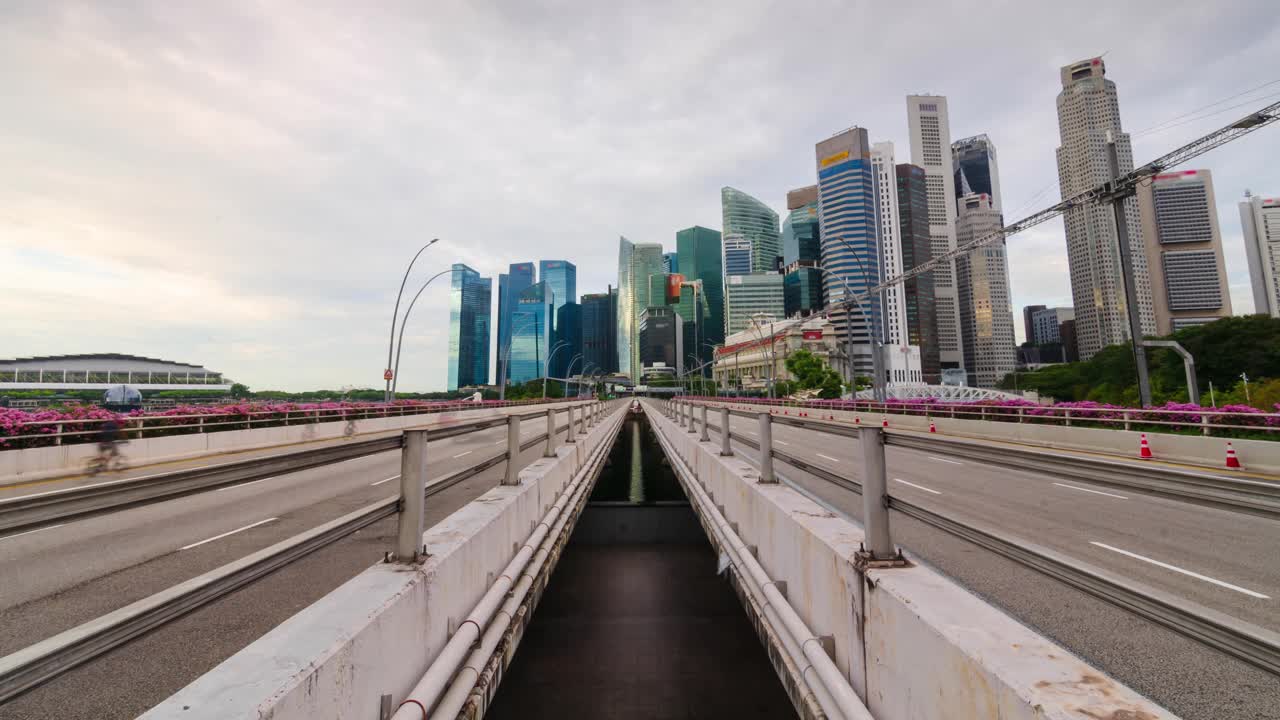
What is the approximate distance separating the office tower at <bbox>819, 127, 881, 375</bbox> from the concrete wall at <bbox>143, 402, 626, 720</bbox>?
17318 cm

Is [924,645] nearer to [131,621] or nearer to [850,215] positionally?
[131,621]

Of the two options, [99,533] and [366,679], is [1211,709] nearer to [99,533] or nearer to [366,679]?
[366,679]

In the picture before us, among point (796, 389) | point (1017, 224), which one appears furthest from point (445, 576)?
point (796, 389)

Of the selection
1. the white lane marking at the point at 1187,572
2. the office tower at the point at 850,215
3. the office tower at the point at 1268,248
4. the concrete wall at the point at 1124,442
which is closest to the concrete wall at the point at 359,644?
the white lane marking at the point at 1187,572

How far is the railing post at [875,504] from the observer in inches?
120

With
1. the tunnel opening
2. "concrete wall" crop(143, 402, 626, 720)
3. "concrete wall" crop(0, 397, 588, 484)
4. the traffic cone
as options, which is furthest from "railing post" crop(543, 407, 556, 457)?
the traffic cone

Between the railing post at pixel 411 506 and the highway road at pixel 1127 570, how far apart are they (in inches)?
109

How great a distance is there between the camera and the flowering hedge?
13375mm

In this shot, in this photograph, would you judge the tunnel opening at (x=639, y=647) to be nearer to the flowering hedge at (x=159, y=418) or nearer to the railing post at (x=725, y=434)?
the railing post at (x=725, y=434)

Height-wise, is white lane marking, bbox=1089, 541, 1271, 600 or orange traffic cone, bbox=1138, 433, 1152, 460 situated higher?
orange traffic cone, bbox=1138, 433, 1152, 460

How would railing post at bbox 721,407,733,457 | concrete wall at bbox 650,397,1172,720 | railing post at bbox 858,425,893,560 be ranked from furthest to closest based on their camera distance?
railing post at bbox 721,407,733,457 → railing post at bbox 858,425,893,560 → concrete wall at bbox 650,397,1172,720

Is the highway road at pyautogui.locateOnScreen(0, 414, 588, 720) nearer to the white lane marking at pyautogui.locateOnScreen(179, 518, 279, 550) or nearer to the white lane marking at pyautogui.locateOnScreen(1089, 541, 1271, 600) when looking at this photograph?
the white lane marking at pyautogui.locateOnScreen(179, 518, 279, 550)

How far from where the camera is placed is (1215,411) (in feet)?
50.9

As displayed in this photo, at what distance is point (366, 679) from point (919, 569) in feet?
10.1
